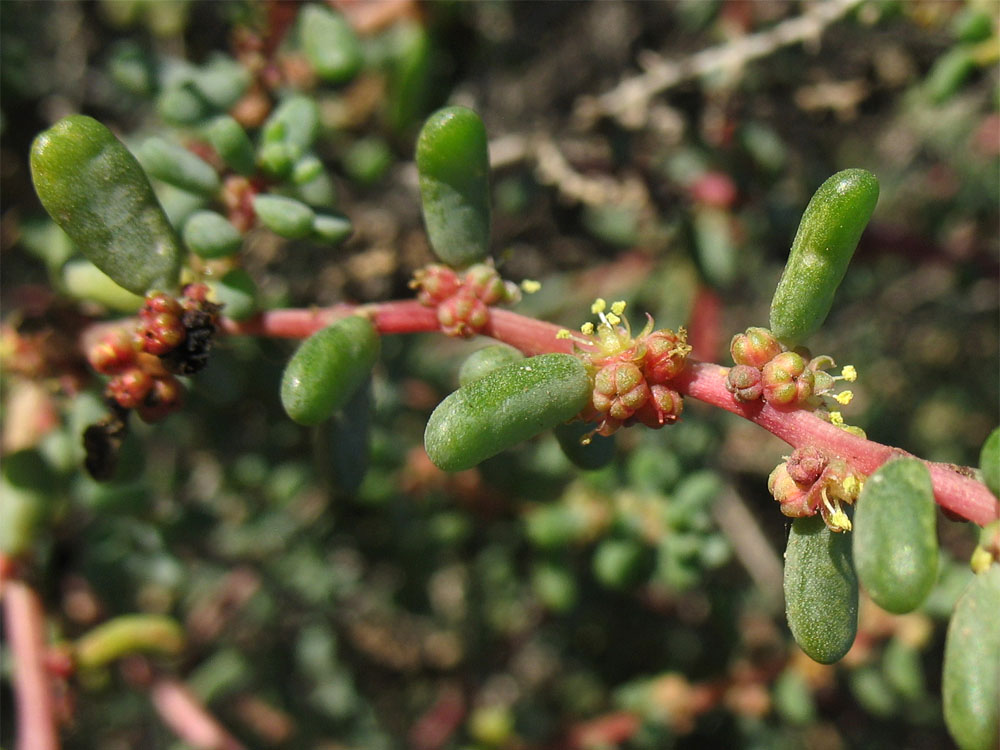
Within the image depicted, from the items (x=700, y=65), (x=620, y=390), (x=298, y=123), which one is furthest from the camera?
(x=700, y=65)

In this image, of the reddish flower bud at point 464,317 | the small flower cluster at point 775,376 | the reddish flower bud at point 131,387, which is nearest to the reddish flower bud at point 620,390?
the small flower cluster at point 775,376

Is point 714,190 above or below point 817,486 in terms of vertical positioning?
above

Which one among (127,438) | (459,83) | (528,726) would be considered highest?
(459,83)

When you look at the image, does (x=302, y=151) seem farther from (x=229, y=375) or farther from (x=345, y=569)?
(x=345, y=569)

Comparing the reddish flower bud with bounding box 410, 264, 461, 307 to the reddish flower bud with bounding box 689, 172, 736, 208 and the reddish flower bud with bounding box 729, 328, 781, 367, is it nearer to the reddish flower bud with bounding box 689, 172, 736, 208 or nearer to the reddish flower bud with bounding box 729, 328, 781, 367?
the reddish flower bud with bounding box 729, 328, 781, 367

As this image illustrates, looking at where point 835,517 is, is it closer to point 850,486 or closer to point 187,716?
point 850,486

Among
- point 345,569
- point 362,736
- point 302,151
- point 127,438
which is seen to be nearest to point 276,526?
point 345,569

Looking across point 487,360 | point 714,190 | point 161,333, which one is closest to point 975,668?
point 487,360

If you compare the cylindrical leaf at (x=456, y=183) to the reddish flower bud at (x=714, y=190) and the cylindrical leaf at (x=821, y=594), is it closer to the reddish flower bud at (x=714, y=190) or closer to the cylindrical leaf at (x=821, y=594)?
the cylindrical leaf at (x=821, y=594)
